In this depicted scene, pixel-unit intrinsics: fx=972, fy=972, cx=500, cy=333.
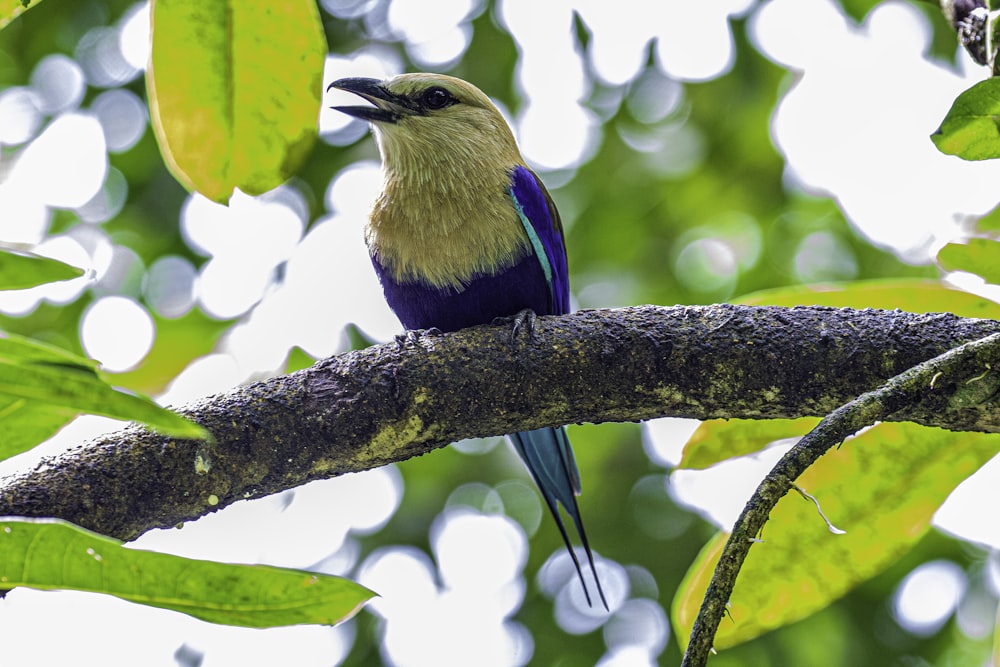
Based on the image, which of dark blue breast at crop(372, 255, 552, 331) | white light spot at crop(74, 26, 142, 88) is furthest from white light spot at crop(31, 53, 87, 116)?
dark blue breast at crop(372, 255, 552, 331)

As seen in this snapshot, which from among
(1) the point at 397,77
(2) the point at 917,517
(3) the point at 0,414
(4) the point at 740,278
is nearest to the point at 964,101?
(2) the point at 917,517

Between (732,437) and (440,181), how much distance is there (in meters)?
1.42

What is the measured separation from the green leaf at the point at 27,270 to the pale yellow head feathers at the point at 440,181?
1.77 meters

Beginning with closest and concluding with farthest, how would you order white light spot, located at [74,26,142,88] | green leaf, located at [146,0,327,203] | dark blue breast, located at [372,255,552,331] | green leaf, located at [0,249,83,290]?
1. green leaf, located at [0,249,83,290]
2. green leaf, located at [146,0,327,203]
3. dark blue breast, located at [372,255,552,331]
4. white light spot, located at [74,26,142,88]

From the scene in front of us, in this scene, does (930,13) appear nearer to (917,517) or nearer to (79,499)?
(917,517)

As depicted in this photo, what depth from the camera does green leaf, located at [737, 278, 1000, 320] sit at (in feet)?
7.07

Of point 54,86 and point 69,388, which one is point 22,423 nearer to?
point 69,388

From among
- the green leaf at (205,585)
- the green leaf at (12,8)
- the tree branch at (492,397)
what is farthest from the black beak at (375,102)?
the green leaf at (205,585)

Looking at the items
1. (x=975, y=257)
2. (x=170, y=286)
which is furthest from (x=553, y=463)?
(x=170, y=286)

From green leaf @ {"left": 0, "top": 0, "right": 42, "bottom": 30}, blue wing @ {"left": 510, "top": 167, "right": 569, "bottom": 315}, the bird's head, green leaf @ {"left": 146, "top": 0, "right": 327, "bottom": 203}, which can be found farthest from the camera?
the bird's head

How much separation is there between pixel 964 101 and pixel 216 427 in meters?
1.50

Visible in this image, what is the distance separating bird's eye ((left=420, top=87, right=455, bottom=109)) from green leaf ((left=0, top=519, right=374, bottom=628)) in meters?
2.45

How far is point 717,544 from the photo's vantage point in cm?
214

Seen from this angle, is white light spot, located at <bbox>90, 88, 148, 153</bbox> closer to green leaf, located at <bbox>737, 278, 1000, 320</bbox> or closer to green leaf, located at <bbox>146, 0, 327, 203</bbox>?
green leaf, located at <bbox>146, 0, 327, 203</bbox>
